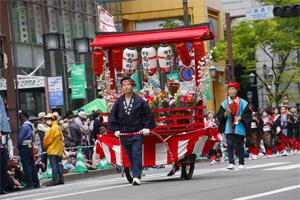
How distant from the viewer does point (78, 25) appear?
35.7 metres

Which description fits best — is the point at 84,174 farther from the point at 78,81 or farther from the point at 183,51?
the point at 78,81

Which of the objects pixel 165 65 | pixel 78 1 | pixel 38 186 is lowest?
pixel 38 186

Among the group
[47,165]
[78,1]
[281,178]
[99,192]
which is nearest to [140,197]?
[99,192]

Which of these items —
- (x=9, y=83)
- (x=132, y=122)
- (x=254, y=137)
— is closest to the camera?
(x=132, y=122)

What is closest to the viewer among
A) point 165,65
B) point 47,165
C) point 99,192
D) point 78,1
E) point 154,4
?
point 99,192

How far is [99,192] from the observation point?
387 inches

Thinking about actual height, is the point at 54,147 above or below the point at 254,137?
above

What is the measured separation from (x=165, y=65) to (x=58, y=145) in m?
3.37

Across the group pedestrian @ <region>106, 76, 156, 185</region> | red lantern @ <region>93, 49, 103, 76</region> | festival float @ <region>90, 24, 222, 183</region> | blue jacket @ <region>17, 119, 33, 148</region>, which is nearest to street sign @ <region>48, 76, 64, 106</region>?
blue jacket @ <region>17, 119, 33, 148</region>

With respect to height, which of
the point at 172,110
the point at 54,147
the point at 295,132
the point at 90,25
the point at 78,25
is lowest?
the point at 295,132

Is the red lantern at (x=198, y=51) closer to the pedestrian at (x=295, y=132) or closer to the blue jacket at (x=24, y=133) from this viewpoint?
the blue jacket at (x=24, y=133)

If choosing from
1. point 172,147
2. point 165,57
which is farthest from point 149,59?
point 172,147

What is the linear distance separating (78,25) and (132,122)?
84.5 ft

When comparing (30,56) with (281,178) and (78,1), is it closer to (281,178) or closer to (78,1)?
(78,1)
